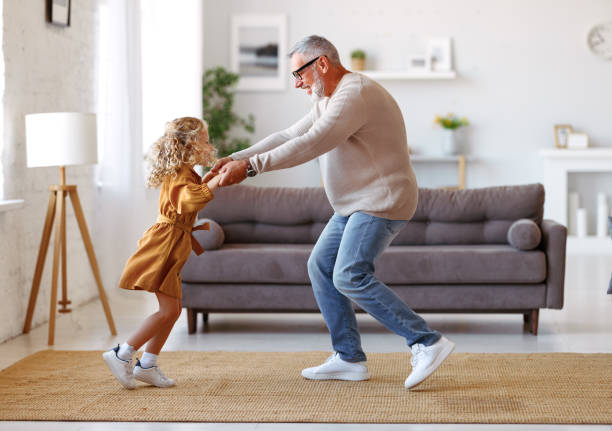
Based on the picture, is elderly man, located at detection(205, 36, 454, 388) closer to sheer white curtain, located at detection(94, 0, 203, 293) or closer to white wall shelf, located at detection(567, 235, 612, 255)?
sheer white curtain, located at detection(94, 0, 203, 293)

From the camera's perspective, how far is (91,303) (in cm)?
518

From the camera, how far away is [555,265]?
156 inches

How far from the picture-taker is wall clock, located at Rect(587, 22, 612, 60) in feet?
25.9

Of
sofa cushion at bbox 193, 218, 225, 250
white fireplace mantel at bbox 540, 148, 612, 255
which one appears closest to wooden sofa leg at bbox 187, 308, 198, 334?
sofa cushion at bbox 193, 218, 225, 250

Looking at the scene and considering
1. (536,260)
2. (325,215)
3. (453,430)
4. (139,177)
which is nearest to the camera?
(453,430)

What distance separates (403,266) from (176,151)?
1.50m

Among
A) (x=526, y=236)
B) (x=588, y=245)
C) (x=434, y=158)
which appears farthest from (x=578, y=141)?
(x=526, y=236)

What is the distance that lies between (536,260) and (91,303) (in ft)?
9.14

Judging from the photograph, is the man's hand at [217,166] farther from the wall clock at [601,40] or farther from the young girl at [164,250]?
the wall clock at [601,40]

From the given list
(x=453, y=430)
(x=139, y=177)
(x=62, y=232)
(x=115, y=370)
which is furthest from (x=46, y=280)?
(x=453, y=430)

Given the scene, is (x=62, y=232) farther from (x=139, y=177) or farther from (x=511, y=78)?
(x=511, y=78)

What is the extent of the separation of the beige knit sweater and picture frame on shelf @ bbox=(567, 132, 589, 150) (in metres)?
5.31

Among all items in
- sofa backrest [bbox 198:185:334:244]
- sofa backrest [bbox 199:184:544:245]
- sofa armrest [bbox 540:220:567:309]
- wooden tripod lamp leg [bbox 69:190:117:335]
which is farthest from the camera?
sofa backrest [bbox 198:185:334:244]

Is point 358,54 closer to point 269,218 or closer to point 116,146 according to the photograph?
point 116,146
